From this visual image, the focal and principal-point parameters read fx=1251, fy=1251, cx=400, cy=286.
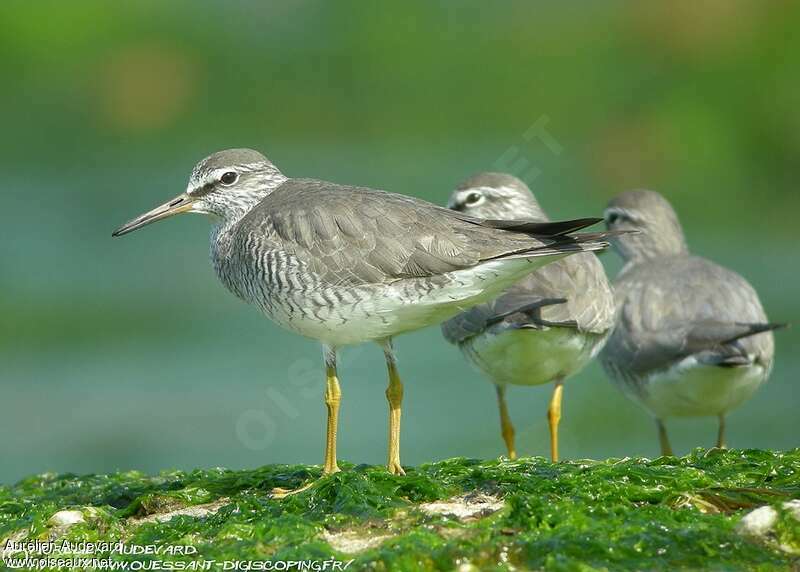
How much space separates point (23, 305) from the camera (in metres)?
16.9

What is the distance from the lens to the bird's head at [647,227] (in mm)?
10898

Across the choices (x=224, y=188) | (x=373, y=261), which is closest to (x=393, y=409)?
(x=373, y=261)

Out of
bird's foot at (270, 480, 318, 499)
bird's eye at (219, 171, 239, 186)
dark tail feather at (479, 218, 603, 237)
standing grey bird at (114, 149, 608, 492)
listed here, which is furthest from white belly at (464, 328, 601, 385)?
bird's foot at (270, 480, 318, 499)

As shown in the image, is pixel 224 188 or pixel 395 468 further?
pixel 224 188

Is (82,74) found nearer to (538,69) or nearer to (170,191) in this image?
(170,191)

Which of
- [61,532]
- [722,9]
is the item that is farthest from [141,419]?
[722,9]

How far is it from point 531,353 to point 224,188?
7.79 feet

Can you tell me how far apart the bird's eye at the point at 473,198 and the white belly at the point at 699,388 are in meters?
1.90

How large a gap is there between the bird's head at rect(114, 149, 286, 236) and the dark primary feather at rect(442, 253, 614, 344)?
173cm

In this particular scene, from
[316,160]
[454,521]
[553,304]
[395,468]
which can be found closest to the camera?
[454,521]

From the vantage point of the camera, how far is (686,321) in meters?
9.22

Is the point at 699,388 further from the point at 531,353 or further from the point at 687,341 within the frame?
→ the point at 531,353

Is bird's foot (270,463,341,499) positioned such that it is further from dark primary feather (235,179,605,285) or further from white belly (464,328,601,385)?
white belly (464,328,601,385)

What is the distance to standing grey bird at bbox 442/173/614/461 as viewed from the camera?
323 inches
